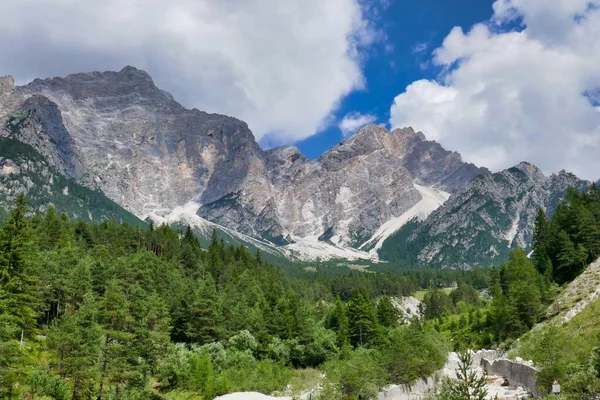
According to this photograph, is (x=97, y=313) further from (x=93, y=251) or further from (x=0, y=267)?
(x=93, y=251)

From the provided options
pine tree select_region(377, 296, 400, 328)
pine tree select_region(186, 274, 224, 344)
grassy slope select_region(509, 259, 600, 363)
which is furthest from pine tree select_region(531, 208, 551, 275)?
pine tree select_region(186, 274, 224, 344)

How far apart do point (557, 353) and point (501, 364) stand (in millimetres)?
17982

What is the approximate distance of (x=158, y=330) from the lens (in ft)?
189

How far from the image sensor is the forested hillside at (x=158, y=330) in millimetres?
45000

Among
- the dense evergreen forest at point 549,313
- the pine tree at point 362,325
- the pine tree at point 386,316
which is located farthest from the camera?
the pine tree at point 386,316

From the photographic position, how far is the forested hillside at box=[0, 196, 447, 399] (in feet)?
148

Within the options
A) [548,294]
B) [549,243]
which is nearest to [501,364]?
[548,294]

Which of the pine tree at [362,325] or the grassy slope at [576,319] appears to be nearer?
the grassy slope at [576,319]

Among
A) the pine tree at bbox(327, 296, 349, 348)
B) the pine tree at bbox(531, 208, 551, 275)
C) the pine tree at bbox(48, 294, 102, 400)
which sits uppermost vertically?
the pine tree at bbox(531, 208, 551, 275)

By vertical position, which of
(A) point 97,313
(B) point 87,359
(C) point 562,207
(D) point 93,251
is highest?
(C) point 562,207

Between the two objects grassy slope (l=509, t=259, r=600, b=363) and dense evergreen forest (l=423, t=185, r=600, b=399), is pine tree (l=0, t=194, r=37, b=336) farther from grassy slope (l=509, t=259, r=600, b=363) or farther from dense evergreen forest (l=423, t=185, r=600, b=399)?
grassy slope (l=509, t=259, r=600, b=363)

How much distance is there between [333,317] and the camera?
9469 cm

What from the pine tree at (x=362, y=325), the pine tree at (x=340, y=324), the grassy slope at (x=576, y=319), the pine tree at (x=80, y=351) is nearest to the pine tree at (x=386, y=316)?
the pine tree at (x=340, y=324)

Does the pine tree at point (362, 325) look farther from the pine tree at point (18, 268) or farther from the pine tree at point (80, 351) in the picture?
the pine tree at point (18, 268)
